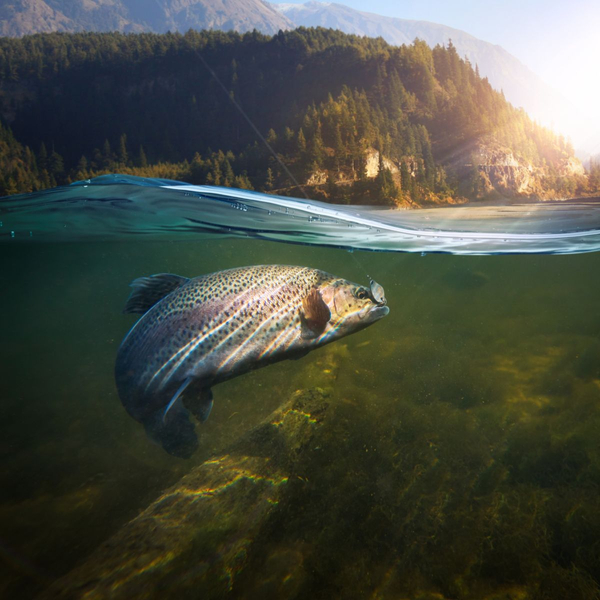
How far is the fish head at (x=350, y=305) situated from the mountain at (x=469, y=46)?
11602mm

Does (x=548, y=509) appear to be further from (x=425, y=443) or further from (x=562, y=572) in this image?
(x=425, y=443)

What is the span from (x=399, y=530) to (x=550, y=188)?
10499 millimetres

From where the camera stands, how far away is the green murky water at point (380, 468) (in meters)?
3.22

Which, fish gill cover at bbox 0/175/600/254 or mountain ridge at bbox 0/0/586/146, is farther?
mountain ridge at bbox 0/0/586/146

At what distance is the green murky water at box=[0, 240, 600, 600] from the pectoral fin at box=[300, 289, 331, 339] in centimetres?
151

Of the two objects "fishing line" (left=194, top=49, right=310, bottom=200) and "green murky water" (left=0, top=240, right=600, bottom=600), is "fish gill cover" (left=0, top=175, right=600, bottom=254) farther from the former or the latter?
"green murky water" (left=0, top=240, right=600, bottom=600)

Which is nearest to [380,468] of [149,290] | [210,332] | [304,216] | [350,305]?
[350,305]

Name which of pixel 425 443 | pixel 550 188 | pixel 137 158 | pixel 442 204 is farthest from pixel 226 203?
pixel 550 188

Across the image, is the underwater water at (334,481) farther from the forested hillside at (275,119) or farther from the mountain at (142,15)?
the mountain at (142,15)

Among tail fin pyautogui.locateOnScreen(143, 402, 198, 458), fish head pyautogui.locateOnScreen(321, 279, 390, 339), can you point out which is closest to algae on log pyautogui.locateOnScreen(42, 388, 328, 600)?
tail fin pyautogui.locateOnScreen(143, 402, 198, 458)

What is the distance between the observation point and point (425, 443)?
518 cm

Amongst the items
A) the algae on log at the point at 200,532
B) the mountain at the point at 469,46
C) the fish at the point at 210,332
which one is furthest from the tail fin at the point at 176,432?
the mountain at the point at 469,46

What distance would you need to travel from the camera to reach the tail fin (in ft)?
11.9

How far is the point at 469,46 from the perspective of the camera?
40.8m
